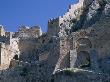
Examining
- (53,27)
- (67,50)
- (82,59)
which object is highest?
(53,27)

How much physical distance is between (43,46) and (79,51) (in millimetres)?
13609

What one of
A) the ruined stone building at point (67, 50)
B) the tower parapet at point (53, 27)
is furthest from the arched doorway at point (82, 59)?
the tower parapet at point (53, 27)

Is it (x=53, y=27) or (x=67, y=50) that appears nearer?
(x=67, y=50)

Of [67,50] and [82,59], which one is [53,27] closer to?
[67,50]

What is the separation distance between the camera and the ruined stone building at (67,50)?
184 ft

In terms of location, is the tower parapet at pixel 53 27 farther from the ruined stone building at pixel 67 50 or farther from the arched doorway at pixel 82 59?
the arched doorway at pixel 82 59

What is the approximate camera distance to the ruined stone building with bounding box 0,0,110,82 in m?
56.0

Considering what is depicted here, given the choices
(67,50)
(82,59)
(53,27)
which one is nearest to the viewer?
(82,59)

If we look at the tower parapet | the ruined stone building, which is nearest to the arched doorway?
the ruined stone building

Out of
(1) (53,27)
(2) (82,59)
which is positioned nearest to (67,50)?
(2) (82,59)

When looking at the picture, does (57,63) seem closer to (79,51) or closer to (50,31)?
(79,51)

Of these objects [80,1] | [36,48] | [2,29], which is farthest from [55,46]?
[2,29]

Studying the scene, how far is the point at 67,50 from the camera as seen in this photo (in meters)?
61.0

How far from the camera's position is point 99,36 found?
60.2 meters
